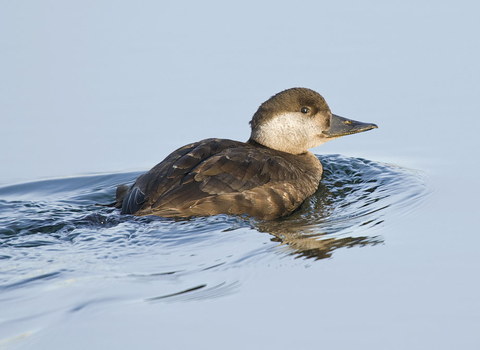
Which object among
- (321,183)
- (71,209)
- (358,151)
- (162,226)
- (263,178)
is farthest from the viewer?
(358,151)

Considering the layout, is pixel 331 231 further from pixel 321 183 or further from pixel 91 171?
pixel 91 171

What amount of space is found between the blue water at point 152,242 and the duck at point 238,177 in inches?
4.7

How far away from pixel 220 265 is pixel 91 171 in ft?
10.9

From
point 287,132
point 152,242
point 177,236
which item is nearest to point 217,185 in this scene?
point 177,236

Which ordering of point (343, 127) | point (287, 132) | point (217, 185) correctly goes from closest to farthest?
point (217, 185)
point (287, 132)
point (343, 127)

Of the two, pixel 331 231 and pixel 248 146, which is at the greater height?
pixel 248 146

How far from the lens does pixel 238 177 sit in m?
5.66

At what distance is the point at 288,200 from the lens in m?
5.91

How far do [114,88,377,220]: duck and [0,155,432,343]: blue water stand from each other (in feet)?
0.39

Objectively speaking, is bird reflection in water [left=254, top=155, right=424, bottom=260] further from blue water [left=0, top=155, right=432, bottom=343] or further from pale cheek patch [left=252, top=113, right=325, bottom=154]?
pale cheek patch [left=252, top=113, right=325, bottom=154]

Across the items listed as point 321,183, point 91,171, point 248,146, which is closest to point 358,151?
point 321,183

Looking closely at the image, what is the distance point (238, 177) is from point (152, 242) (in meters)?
1.00

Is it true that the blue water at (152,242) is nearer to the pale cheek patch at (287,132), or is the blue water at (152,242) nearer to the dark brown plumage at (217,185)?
the dark brown plumage at (217,185)

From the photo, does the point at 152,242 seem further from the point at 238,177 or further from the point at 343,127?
the point at 343,127
